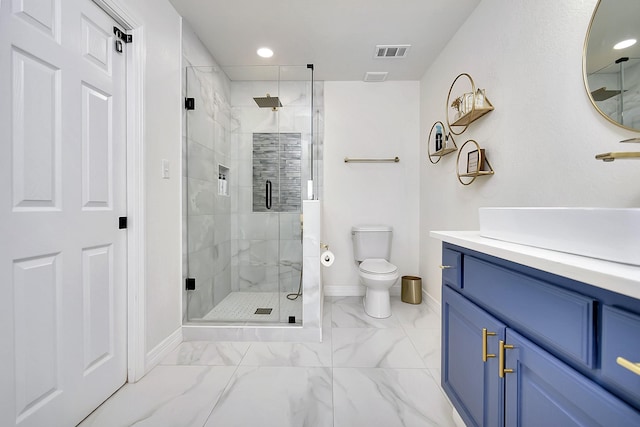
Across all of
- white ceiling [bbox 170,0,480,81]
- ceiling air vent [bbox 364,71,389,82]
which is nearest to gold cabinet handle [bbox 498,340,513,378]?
white ceiling [bbox 170,0,480,81]

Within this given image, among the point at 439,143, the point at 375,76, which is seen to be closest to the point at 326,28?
the point at 375,76

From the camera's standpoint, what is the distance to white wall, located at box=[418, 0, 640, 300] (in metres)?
1.06

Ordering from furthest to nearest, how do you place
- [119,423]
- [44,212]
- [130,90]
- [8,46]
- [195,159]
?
[195,159] < [130,90] < [119,423] < [44,212] < [8,46]

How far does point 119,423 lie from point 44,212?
1003 millimetres

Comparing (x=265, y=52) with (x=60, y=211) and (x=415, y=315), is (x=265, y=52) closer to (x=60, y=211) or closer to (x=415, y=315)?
(x=60, y=211)

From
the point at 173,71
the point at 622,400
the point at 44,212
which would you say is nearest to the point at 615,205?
the point at 622,400

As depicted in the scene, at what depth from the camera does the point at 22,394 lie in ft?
3.23

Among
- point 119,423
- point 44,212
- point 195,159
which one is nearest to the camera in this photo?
point 44,212

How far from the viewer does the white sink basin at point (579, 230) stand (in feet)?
1.87

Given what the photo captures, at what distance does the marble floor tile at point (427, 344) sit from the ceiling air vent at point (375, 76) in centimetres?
248

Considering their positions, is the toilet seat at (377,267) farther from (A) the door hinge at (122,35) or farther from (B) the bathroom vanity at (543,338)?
(A) the door hinge at (122,35)

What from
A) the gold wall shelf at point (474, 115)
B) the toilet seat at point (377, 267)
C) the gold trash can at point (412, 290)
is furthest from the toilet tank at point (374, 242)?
the gold wall shelf at point (474, 115)

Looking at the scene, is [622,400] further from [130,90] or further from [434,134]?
[434,134]

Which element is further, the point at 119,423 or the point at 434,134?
the point at 434,134
